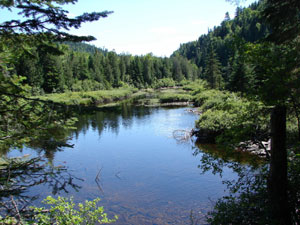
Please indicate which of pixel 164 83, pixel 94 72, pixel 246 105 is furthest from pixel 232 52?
pixel 246 105

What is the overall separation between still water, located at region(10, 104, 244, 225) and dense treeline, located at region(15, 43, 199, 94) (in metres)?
33.0

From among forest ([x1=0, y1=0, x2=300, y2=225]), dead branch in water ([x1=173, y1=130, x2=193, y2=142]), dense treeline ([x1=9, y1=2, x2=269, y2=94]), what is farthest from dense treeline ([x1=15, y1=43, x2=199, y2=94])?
forest ([x1=0, y1=0, x2=300, y2=225])

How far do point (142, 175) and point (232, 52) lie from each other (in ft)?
184

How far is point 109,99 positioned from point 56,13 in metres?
59.0

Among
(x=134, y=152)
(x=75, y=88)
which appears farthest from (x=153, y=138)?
(x=75, y=88)

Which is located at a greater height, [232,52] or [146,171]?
[232,52]

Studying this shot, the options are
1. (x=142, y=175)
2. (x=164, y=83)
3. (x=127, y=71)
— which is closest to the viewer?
(x=142, y=175)

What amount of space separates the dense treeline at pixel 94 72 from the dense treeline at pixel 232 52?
639 inches

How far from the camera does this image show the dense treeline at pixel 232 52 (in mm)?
6984

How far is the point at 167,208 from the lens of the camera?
12.2 metres

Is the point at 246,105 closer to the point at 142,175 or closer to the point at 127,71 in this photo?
the point at 142,175

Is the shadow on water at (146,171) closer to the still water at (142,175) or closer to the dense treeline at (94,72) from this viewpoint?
the still water at (142,175)

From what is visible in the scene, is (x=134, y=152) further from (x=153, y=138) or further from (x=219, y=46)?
(x=219, y=46)

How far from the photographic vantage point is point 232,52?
63875 millimetres
